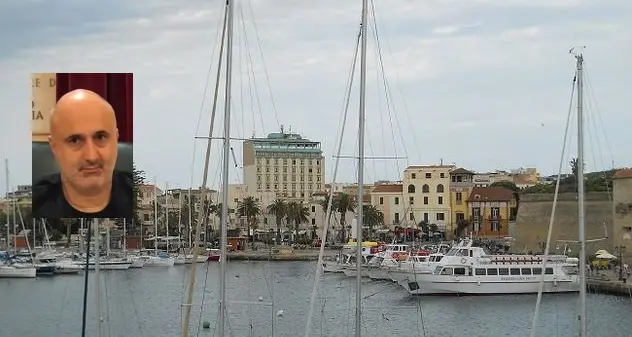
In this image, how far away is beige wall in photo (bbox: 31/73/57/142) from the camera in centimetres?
1761

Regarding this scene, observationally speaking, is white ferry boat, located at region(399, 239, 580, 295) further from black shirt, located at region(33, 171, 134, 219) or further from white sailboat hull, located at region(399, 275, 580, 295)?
black shirt, located at region(33, 171, 134, 219)

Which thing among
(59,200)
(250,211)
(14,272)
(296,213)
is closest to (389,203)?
(296,213)

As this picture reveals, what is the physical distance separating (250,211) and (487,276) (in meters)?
50.9

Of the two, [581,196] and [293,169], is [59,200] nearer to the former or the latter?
[581,196]

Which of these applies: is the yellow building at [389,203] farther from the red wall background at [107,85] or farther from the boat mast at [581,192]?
the red wall background at [107,85]

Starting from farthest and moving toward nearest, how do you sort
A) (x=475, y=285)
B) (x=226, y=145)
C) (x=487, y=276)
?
(x=487, y=276), (x=475, y=285), (x=226, y=145)

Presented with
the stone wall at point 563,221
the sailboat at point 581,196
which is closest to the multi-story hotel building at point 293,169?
the stone wall at point 563,221

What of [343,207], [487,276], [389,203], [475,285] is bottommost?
[475,285]

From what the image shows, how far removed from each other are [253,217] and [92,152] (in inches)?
3285

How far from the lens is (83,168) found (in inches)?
696

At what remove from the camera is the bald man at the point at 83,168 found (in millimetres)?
17484

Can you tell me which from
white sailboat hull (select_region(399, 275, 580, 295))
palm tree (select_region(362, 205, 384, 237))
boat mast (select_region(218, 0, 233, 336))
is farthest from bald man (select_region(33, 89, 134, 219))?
palm tree (select_region(362, 205, 384, 237))

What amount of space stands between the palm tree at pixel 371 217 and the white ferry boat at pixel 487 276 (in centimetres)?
4133

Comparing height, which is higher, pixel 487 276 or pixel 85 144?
pixel 85 144
